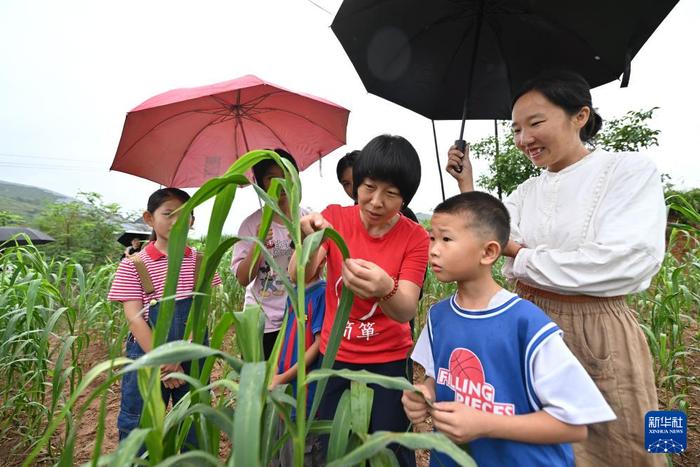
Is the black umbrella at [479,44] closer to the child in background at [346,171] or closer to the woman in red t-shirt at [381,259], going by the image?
the child in background at [346,171]

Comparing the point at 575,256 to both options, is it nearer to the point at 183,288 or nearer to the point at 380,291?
the point at 380,291

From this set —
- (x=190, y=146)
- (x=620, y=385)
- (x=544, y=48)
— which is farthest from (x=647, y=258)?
(x=190, y=146)

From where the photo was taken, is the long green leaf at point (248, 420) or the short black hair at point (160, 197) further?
the short black hair at point (160, 197)

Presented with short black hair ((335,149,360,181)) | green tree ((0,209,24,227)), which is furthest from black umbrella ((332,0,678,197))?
green tree ((0,209,24,227))

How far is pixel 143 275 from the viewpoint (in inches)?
65.6

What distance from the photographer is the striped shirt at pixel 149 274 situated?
165cm

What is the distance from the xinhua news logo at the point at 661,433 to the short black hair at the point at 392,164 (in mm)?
891

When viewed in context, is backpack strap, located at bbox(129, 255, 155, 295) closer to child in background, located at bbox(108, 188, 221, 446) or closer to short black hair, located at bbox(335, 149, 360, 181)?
child in background, located at bbox(108, 188, 221, 446)

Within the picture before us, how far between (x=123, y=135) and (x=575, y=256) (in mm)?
2121

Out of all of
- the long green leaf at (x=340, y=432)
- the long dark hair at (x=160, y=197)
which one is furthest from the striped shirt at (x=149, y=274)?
the long green leaf at (x=340, y=432)

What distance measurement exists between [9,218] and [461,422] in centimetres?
1301

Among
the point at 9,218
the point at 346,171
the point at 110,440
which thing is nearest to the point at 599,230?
the point at 346,171

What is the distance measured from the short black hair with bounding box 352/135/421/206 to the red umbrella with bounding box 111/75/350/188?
1.09 meters

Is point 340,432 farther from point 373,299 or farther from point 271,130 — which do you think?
point 271,130
